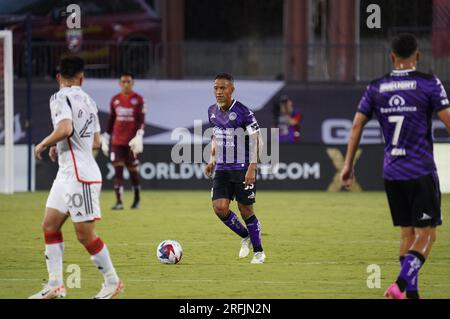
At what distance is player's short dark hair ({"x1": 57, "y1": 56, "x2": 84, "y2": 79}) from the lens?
31.7ft

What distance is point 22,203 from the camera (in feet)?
69.7

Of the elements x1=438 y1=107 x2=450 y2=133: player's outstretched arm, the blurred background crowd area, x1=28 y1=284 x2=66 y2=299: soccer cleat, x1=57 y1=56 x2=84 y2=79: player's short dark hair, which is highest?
the blurred background crowd area

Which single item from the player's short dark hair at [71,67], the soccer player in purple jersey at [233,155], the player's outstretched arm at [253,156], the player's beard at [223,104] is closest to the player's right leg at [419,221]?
the player's short dark hair at [71,67]

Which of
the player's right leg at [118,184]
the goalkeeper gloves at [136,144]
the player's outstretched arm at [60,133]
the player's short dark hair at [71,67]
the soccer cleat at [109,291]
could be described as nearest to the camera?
the player's outstretched arm at [60,133]

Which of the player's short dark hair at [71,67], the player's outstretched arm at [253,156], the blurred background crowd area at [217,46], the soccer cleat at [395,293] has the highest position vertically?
the blurred background crowd area at [217,46]

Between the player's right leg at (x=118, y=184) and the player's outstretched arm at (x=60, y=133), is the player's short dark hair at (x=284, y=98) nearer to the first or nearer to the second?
the player's right leg at (x=118, y=184)

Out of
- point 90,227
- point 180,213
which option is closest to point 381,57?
point 180,213

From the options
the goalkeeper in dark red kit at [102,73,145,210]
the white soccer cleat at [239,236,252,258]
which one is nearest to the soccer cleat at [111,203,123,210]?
the goalkeeper in dark red kit at [102,73,145,210]

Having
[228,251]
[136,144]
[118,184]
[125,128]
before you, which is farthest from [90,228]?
[125,128]

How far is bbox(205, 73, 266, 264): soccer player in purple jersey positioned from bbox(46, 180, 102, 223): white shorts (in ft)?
10.8

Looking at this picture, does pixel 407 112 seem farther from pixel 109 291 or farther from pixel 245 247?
pixel 245 247

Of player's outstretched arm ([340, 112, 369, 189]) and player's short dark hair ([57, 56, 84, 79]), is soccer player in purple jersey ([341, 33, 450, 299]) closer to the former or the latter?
player's outstretched arm ([340, 112, 369, 189])

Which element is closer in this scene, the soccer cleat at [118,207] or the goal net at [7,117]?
the soccer cleat at [118,207]

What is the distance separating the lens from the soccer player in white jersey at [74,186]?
31.0 ft
